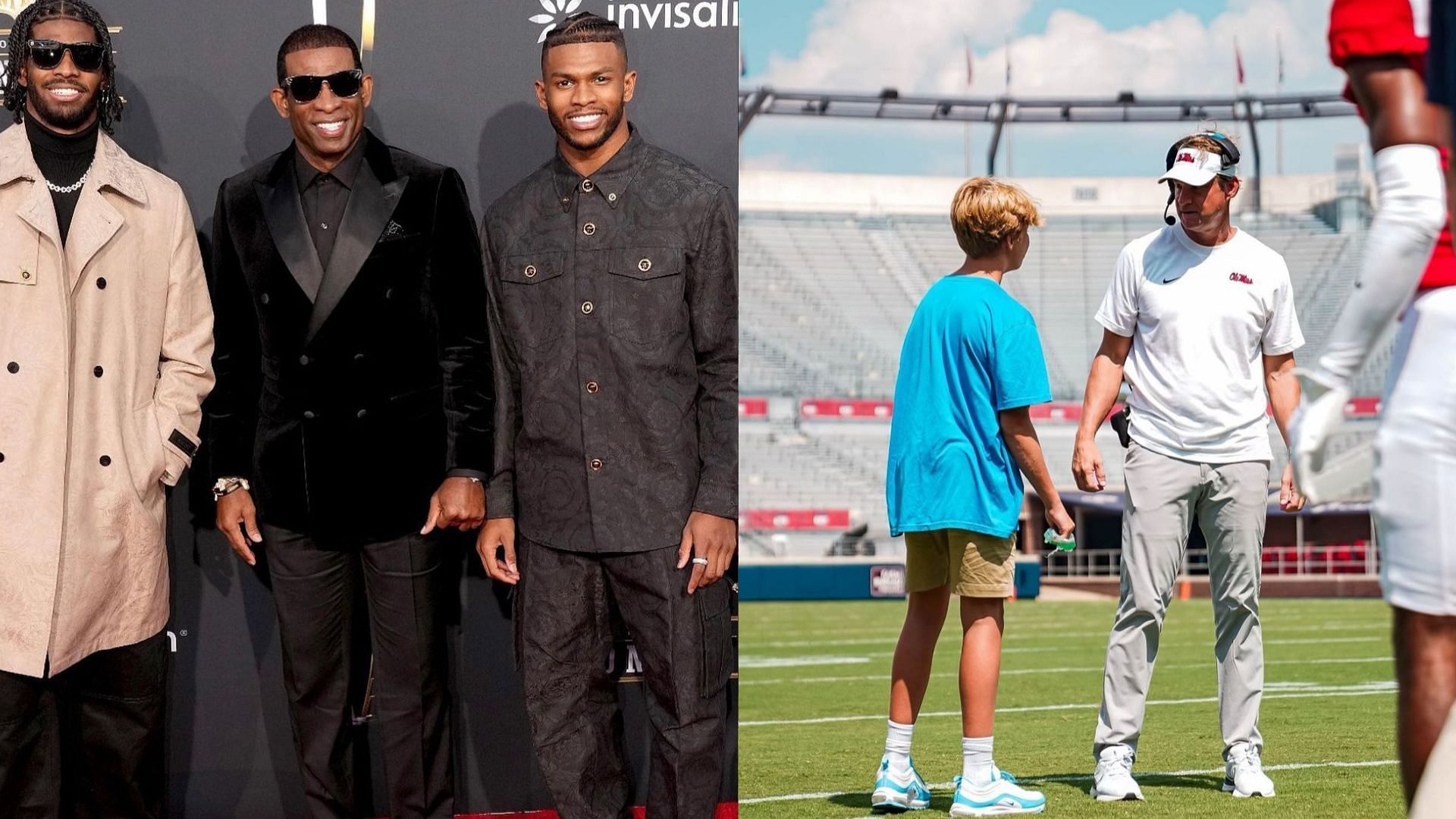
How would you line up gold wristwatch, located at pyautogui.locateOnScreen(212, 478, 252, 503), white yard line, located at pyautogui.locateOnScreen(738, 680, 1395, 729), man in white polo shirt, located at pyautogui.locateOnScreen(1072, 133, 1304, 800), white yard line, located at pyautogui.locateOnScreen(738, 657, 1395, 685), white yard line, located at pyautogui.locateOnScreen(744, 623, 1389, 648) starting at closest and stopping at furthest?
gold wristwatch, located at pyautogui.locateOnScreen(212, 478, 252, 503) < man in white polo shirt, located at pyautogui.locateOnScreen(1072, 133, 1304, 800) < white yard line, located at pyautogui.locateOnScreen(738, 680, 1395, 729) < white yard line, located at pyautogui.locateOnScreen(738, 657, 1395, 685) < white yard line, located at pyautogui.locateOnScreen(744, 623, 1389, 648)

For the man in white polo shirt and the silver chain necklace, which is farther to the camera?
the man in white polo shirt

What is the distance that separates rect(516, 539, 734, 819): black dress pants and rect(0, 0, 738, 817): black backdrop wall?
633 millimetres

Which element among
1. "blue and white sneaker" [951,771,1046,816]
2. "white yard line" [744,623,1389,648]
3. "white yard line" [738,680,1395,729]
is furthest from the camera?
"white yard line" [744,623,1389,648]

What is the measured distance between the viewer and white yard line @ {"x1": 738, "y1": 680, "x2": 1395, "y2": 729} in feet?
23.0

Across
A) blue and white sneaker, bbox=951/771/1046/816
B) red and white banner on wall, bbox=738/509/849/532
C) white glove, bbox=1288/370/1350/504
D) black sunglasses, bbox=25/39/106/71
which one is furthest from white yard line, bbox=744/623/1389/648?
red and white banner on wall, bbox=738/509/849/532

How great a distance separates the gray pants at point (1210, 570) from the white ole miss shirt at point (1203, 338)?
0.25 ft

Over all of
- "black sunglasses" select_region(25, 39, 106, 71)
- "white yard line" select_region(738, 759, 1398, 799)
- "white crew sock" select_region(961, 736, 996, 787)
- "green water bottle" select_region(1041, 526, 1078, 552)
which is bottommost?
"white yard line" select_region(738, 759, 1398, 799)

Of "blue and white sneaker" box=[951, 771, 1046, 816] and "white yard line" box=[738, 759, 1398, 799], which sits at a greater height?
"blue and white sneaker" box=[951, 771, 1046, 816]

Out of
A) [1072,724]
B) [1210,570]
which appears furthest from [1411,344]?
[1072,724]

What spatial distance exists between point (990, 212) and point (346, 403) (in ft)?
6.03

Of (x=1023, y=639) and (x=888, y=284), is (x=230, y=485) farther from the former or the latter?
(x=888, y=284)

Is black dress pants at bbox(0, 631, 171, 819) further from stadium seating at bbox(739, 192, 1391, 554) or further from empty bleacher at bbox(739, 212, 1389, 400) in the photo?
empty bleacher at bbox(739, 212, 1389, 400)

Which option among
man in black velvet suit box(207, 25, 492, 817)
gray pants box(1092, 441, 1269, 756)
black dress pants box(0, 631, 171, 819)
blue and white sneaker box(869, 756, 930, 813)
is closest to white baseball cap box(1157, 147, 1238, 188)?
→ gray pants box(1092, 441, 1269, 756)

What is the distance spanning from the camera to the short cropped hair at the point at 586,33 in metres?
3.74
